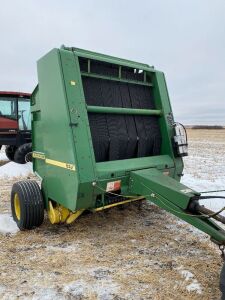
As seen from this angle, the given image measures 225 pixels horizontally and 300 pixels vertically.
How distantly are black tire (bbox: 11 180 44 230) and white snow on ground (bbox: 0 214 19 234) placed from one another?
0.42 feet

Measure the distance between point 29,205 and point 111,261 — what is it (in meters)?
1.35

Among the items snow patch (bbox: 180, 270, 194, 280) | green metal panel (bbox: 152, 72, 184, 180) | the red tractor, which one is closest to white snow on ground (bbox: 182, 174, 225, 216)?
green metal panel (bbox: 152, 72, 184, 180)

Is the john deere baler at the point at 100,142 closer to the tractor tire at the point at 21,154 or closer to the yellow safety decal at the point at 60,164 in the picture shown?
→ the yellow safety decal at the point at 60,164

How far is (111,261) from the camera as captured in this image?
3309 mm

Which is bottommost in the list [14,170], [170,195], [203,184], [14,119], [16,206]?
[203,184]

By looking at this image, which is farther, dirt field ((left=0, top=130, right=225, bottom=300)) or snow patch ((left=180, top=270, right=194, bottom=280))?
snow patch ((left=180, top=270, right=194, bottom=280))

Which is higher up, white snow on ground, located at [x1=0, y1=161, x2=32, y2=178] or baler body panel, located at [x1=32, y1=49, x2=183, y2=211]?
baler body panel, located at [x1=32, y1=49, x2=183, y2=211]

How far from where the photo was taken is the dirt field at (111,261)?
2723 millimetres

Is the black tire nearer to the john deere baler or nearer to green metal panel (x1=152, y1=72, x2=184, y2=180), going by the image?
the john deere baler

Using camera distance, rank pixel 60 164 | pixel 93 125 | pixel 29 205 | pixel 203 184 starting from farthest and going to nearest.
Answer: pixel 203 184
pixel 29 205
pixel 93 125
pixel 60 164

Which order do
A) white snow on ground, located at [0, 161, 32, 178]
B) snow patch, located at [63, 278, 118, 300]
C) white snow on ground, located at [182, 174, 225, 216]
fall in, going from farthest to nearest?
white snow on ground, located at [0, 161, 32, 178]
white snow on ground, located at [182, 174, 225, 216]
snow patch, located at [63, 278, 118, 300]

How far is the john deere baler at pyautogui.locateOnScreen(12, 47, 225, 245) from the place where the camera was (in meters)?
3.45

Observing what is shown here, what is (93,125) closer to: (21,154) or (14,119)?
(21,154)

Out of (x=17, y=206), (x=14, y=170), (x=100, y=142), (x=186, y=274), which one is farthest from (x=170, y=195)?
(x=14, y=170)
